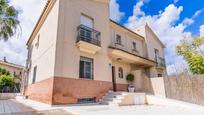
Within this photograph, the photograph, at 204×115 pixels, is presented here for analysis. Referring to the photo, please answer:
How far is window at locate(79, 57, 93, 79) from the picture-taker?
464 inches

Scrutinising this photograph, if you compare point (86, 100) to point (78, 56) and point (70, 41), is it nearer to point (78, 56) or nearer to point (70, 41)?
point (78, 56)

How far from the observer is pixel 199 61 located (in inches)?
626

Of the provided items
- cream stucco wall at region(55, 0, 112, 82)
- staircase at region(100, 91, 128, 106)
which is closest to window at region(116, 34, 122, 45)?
cream stucco wall at region(55, 0, 112, 82)

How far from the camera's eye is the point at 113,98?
38.3 feet

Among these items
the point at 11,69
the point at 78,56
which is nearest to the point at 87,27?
the point at 78,56

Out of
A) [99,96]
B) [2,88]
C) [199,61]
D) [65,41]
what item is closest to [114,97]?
[99,96]

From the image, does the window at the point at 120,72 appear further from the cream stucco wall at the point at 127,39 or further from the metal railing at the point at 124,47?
the cream stucco wall at the point at 127,39

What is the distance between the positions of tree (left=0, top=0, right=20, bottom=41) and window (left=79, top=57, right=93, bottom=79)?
17.6 ft

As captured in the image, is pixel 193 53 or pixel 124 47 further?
pixel 193 53

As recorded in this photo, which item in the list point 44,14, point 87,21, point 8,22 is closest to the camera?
point 8,22

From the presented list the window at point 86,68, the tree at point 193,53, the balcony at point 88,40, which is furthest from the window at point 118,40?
the tree at point 193,53

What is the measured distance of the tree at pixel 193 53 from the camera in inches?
620

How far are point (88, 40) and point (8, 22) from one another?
232 inches

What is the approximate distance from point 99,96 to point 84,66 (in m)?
2.83
